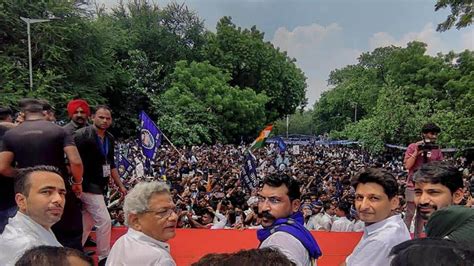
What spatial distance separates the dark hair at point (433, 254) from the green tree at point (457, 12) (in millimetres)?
15757

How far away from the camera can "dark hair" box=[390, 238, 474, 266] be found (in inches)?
54.3

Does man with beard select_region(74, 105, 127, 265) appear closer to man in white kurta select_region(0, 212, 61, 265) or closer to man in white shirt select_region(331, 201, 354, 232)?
man in white kurta select_region(0, 212, 61, 265)

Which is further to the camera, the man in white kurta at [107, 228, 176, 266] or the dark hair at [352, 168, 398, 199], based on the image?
the dark hair at [352, 168, 398, 199]

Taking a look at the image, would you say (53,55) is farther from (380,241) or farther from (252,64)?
(380,241)

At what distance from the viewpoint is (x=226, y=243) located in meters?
5.02

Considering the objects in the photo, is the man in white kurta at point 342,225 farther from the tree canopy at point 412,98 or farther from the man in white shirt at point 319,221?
the tree canopy at point 412,98

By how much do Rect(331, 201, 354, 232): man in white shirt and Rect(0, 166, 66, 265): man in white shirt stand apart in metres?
5.19

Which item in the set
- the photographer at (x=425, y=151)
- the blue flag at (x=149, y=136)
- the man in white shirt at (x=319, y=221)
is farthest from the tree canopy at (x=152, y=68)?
the photographer at (x=425, y=151)

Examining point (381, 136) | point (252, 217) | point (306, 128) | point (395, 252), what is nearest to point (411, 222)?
point (252, 217)

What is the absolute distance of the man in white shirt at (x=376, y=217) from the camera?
278 centimetres

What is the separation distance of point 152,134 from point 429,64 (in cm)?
3655

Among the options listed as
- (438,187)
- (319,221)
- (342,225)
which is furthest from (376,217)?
(319,221)

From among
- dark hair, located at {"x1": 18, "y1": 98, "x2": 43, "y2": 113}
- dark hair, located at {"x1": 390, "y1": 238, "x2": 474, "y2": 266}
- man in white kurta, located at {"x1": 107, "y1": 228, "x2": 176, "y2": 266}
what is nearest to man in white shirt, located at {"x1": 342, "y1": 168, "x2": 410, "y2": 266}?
man in white kurta, located at {"x1": 107, "y1": 228, "x2": 176, "y2": 266}

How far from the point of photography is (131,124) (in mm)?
35906
